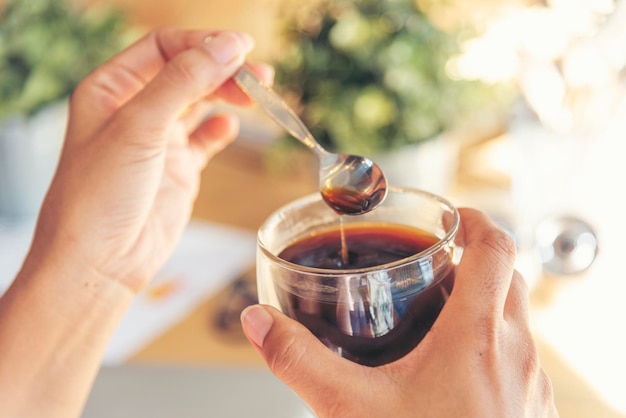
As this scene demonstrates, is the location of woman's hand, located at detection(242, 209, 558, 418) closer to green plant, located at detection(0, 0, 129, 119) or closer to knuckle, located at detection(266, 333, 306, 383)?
knuckle, located at detection(266, 333, 306, 383)

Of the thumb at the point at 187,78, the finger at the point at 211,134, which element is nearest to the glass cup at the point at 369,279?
the thumb at the point at 187,78

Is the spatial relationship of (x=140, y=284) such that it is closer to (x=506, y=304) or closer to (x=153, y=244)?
(x=153, y=244)

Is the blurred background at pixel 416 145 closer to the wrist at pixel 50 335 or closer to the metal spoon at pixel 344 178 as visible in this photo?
the wrist at pixel 50 335

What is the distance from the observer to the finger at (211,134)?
87cm

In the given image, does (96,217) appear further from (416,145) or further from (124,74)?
(416,145)

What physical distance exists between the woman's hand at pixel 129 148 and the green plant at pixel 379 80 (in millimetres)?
335

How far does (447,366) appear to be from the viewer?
45 cm

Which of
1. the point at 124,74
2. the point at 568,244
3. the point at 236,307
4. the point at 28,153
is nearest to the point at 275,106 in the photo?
the point at 124,74

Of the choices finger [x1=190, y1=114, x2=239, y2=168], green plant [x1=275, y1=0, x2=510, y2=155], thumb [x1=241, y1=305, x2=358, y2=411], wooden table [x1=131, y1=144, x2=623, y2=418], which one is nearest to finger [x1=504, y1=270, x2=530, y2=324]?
thumb [x1=241, y1=305, x2=358, y2=411]

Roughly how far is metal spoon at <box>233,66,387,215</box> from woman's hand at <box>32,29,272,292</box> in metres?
0.08

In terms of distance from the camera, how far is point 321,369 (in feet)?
1.52

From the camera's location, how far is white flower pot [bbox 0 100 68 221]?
1.22 m

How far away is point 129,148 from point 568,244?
0.63 metres

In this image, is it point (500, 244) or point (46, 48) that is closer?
point (500, 244)
